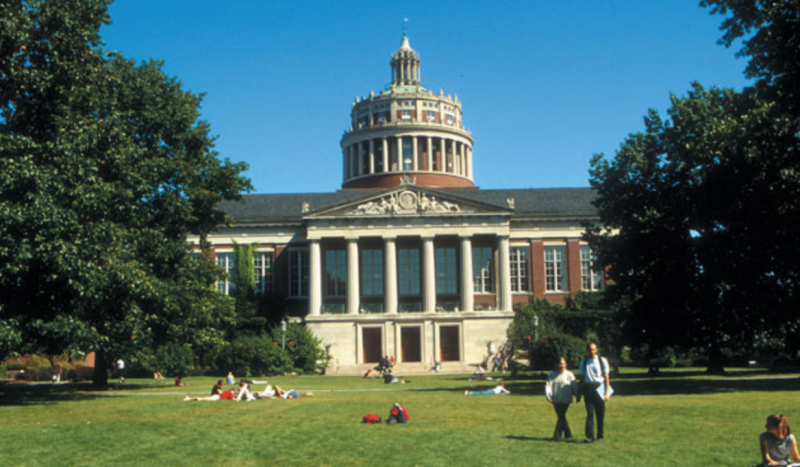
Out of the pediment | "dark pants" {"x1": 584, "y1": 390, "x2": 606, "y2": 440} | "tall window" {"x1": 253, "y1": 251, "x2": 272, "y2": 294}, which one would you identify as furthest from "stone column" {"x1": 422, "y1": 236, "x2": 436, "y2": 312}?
"dark pants" {"x1": 584, "y1": 390, "x2": 606, "y2": 440}

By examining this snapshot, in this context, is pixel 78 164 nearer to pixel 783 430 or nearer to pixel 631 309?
pixel 783 430

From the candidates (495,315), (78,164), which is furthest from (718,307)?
(495,315)

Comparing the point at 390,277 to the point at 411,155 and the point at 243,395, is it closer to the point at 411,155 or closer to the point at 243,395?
the point at 411,155

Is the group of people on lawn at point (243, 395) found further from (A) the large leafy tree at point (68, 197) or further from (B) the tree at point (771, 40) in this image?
(B) the tree at point (771, 40)

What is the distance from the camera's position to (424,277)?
7456cm

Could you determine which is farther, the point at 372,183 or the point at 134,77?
the point at 372,183

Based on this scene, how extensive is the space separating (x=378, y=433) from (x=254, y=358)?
140ft

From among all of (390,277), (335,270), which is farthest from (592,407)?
(335,270)

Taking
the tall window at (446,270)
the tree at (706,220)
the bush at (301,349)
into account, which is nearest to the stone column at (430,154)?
the tall window at (446,270)

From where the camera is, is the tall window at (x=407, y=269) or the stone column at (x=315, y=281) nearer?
the stone column at (x=315, y=281)

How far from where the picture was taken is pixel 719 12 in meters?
23.1

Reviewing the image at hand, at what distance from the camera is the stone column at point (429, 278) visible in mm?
73562

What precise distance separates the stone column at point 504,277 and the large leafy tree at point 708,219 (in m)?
31.8

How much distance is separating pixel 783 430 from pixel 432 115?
314 feet
